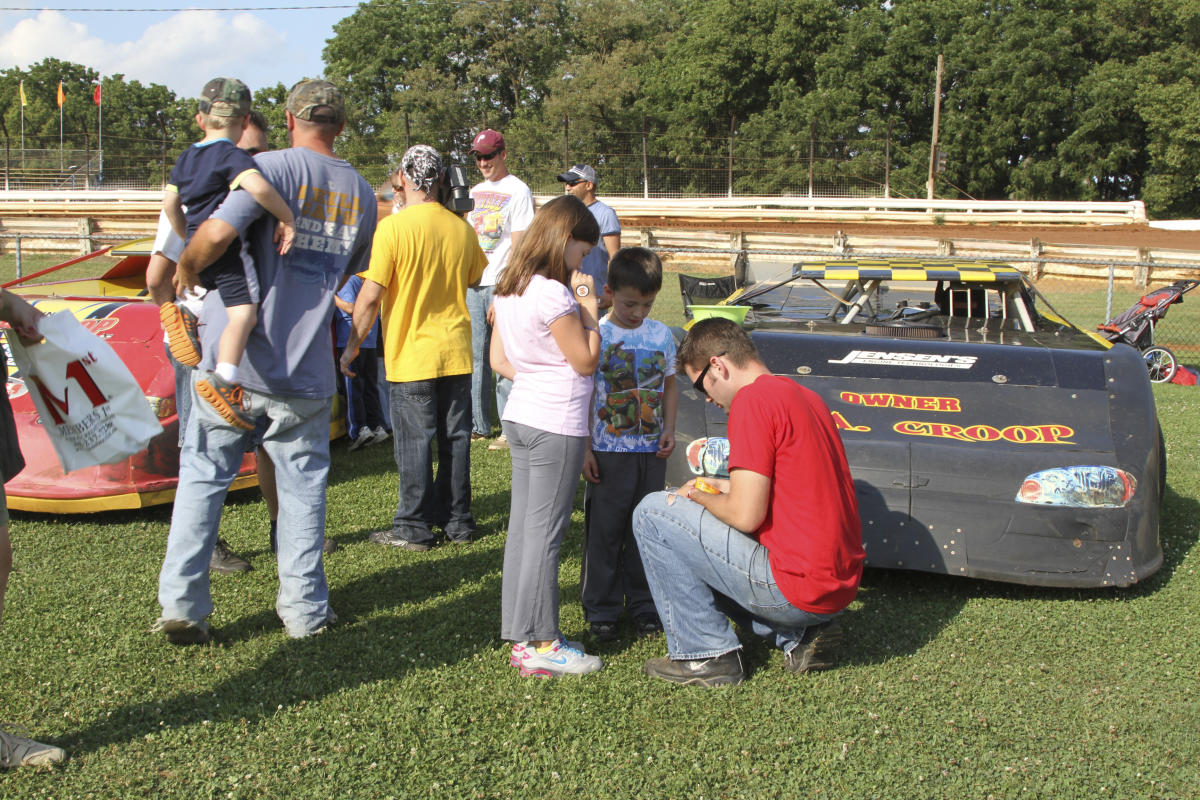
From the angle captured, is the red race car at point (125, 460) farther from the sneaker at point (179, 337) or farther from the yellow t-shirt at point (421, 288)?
the yellow t-shirt at point (421, 288)

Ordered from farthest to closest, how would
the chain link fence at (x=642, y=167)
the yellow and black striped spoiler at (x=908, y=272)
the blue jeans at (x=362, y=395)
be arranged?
1. the chain link fence at (x=642, y=167)
2. the blue jeans at (x=362, y=395)
3. the yellow and black striped spoiler at (x=908, y=272)

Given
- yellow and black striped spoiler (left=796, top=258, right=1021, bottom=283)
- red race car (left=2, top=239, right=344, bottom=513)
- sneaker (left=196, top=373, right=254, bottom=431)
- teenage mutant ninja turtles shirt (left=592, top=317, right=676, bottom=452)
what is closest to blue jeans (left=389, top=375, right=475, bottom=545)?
red race car (left=2, top=239, right=344, bottom=513)

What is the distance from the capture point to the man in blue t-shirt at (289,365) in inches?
123

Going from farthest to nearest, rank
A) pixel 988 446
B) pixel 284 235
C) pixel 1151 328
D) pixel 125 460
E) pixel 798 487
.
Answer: pixel 1151 328, pixel 125 460, pixel 988 446, pixel 284 235, pixel 798 487

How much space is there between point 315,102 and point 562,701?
7.00 ft

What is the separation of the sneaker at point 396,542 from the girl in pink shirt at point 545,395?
138 cm

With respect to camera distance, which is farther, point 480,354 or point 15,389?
point 480,354

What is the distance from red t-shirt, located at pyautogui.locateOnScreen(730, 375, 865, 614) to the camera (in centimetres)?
294

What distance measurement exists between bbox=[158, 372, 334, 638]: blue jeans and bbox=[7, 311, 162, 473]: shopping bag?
30cm

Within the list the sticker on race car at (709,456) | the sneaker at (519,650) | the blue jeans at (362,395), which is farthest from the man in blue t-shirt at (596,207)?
the sneaker at (519,650)

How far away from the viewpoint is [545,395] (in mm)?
3064

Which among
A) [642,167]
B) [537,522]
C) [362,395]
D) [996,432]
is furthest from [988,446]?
[642,167]

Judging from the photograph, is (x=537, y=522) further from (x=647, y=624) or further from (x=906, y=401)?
(x=906, y=401)

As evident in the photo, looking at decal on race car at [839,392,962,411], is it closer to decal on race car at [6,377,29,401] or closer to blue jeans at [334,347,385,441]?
blue jeans at [334,347,385,441]
